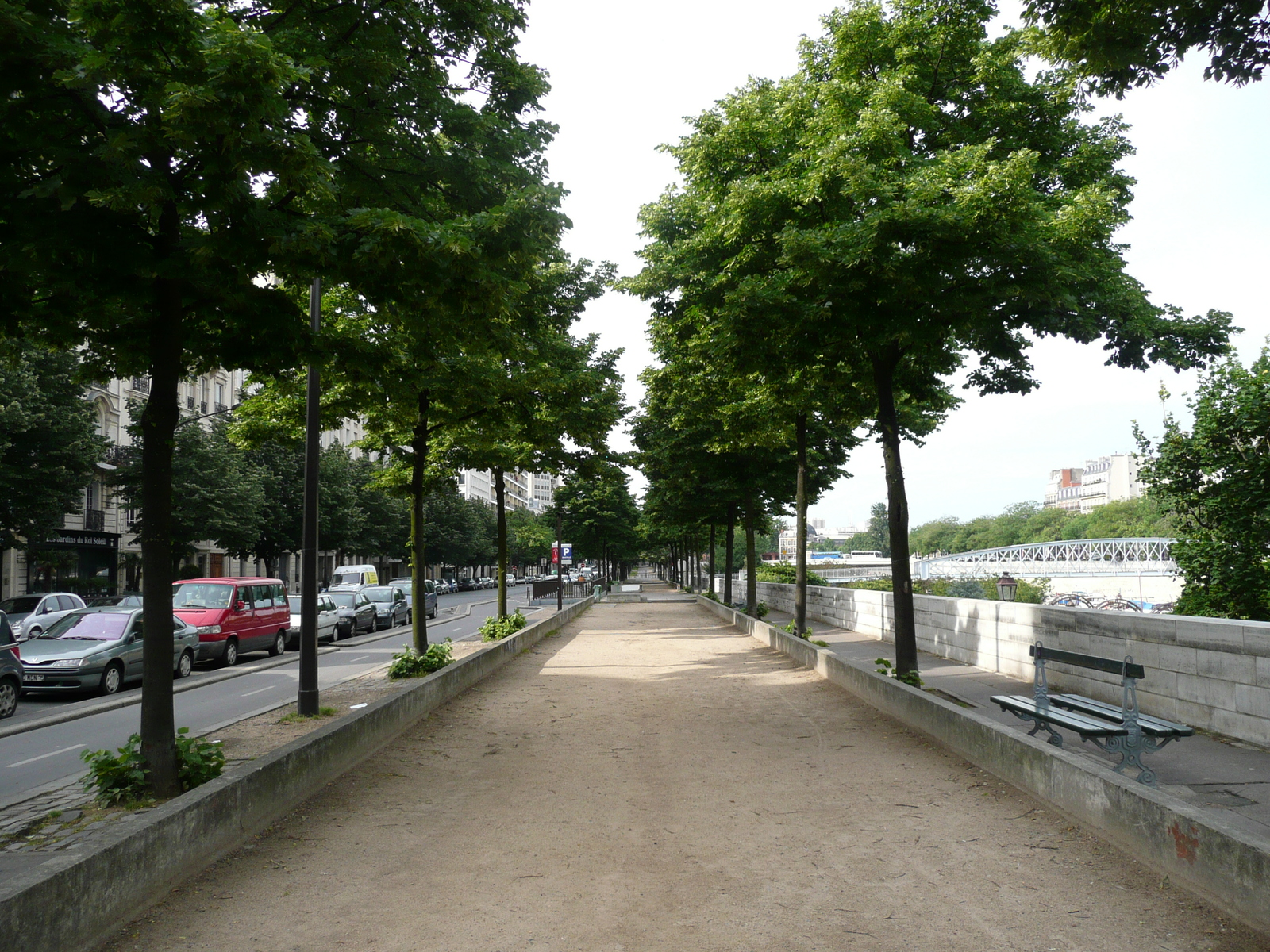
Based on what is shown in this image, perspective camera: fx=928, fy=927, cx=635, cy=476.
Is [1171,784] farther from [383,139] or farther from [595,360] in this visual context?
[595,360]

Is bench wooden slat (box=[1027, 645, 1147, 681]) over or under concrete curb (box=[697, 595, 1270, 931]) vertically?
over

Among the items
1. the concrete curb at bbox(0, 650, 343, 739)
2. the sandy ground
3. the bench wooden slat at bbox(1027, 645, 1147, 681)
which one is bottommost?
the concrete curb at bbox(0, 650, 343, 739)

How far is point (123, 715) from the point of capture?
13047 millimetres

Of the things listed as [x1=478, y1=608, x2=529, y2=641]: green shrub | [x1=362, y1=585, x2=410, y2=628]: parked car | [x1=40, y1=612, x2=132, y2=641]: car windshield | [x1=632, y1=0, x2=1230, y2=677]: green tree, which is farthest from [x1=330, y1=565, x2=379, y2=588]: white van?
[x1=632, y1=0, x2=1230, y2=677]: green tree

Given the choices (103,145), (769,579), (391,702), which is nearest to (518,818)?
(391,702)

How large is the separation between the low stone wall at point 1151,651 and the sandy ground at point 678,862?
255 cm

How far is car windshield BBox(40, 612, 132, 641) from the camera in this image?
50.8ft

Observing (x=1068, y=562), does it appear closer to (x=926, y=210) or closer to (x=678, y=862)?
(x=926, y=210)

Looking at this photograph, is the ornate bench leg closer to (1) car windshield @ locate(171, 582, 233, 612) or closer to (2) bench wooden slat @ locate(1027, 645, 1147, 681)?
(2) bench wooden slat @ locate(1027, 645, 1147, 681)

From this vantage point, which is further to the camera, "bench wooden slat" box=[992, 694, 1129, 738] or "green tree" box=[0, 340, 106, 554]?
"green tree" box=[0, 340, 106, 554]

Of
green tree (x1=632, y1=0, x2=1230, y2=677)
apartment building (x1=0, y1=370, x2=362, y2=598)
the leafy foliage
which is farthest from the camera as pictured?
the leafy foliage

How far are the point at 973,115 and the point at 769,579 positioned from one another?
32756 mm

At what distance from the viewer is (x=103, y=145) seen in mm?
5676

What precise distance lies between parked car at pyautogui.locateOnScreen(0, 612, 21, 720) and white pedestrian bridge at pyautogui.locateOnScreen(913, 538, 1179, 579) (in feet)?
127
